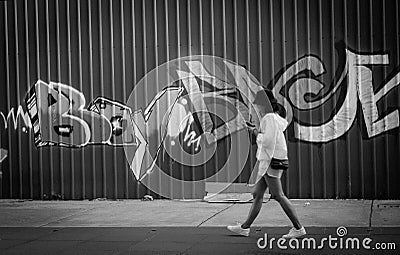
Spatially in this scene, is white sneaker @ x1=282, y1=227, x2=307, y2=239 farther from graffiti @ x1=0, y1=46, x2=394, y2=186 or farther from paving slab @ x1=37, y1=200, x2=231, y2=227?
graffiti @ x1=0, y1=46, x2=394, y2=186

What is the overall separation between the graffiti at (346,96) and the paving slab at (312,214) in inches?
45.3

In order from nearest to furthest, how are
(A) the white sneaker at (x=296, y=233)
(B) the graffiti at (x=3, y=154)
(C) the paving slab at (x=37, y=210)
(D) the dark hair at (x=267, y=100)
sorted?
1. (A) the white sneaker at (x=296, y=233)
2. (D) the dark hair at (x=267, y=100)
3. (C) the paving slab at (x=37, y=210)
4. (B) the graffiti at (x=3, y=154)

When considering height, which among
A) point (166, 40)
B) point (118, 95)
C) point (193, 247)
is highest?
point (166, 40)

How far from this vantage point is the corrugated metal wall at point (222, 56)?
40.6ft

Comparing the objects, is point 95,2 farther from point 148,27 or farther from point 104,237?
point 104,237

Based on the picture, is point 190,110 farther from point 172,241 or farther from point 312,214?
point 172,241

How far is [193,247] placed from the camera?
28.6 feet

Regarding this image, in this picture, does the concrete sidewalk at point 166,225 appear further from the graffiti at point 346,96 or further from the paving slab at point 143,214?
the graffiti at point 346,96

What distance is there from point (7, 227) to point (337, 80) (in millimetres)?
5779

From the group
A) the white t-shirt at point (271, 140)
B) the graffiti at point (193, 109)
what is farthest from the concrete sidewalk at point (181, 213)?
the white t-shirt at point (271, 140)

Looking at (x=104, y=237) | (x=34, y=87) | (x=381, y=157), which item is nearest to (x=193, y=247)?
(x=104, y=237)

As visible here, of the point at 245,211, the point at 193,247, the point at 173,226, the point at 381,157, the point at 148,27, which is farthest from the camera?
the point at 148,27

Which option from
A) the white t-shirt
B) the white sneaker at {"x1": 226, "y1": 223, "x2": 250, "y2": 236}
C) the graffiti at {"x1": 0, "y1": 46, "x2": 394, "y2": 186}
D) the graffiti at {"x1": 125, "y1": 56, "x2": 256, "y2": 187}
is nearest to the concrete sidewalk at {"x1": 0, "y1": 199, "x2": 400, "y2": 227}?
the graffiti at {"x1": 125, "y1": 56, "x2": 256, "y2": 187}

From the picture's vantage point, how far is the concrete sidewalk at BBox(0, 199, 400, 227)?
10531 millimetres
